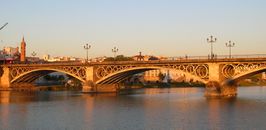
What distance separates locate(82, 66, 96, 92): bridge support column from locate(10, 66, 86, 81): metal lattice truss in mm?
2027

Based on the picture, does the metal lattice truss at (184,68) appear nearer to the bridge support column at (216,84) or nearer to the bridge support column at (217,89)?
the bridge support column at (216,84)

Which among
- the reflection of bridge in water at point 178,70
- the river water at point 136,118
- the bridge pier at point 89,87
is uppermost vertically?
the reflection of bridge in water at point 178,70

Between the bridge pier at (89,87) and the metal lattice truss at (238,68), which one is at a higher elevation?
Answer: the metal lattice truss at (238,68)

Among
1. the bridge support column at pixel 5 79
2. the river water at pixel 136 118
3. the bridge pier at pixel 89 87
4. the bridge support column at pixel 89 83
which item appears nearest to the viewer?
the river water at pixel 136 118

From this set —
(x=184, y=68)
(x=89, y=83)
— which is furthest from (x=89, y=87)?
(x=184, y=68)

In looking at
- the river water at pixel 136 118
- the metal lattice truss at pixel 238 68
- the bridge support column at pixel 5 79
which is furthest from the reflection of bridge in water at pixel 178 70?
the river water at pixel 136 118

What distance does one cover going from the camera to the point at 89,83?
9988 cm

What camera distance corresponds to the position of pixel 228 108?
62.2 m

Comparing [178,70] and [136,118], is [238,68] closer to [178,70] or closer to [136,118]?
[178,70]

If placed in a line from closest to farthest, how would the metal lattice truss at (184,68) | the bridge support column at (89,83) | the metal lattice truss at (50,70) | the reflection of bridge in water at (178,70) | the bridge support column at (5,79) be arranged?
the reflection of bridge in water at (178,70)
the metal lattice truss at (184,68)
the bridge support column at (89,83)
the metal lattice truss at (50,70)
the bridge support column at (5,79)

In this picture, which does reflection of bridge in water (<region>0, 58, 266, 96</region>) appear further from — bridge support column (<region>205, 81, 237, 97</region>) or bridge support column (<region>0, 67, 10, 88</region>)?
bridge support column (<region>0, 67, 10, 88</region>)

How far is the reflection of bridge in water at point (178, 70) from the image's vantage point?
262 feet

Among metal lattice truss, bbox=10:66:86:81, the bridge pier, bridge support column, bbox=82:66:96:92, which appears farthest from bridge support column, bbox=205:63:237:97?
metal lattice truss, bbox=10:66:86:81

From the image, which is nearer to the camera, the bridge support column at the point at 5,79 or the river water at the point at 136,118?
the river water at the point at 136,118
